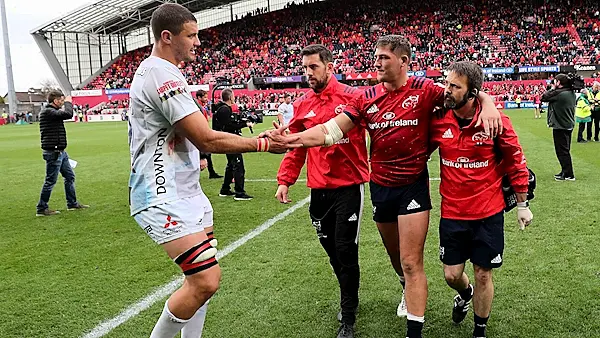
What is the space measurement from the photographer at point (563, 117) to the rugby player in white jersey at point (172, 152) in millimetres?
9121

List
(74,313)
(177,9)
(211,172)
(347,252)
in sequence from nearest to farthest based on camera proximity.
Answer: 1. (177,9)
2. (347,252)
3. (74,313)
4. (211,172)

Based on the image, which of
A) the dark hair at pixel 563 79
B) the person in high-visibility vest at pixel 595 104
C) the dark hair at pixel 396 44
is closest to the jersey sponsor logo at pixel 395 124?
the dark hair at pixel 396 44

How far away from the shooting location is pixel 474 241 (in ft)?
12.1

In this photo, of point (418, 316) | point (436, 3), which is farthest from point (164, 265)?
point (436, 3)

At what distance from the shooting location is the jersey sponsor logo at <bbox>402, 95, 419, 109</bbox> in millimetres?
3771

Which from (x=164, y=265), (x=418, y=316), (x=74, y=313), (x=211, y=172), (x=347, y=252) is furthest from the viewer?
(x=211, y=172)

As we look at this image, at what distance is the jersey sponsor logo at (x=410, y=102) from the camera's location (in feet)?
12.4

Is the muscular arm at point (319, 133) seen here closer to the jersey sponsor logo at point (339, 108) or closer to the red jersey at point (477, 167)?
the jersey sponsor logo at point (339, 108)

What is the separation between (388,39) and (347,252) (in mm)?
1635

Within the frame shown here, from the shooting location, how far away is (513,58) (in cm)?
4603

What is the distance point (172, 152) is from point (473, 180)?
6.65ft

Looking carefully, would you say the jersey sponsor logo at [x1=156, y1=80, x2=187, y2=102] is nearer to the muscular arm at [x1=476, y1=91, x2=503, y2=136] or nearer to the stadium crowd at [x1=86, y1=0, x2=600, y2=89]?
the muscular arm at [x1=476, y1=91, x2=503, y2=136]

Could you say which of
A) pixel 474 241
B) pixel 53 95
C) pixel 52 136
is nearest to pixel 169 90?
pixel 474 241

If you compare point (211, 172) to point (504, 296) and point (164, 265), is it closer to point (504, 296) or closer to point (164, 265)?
point (164, 265)
